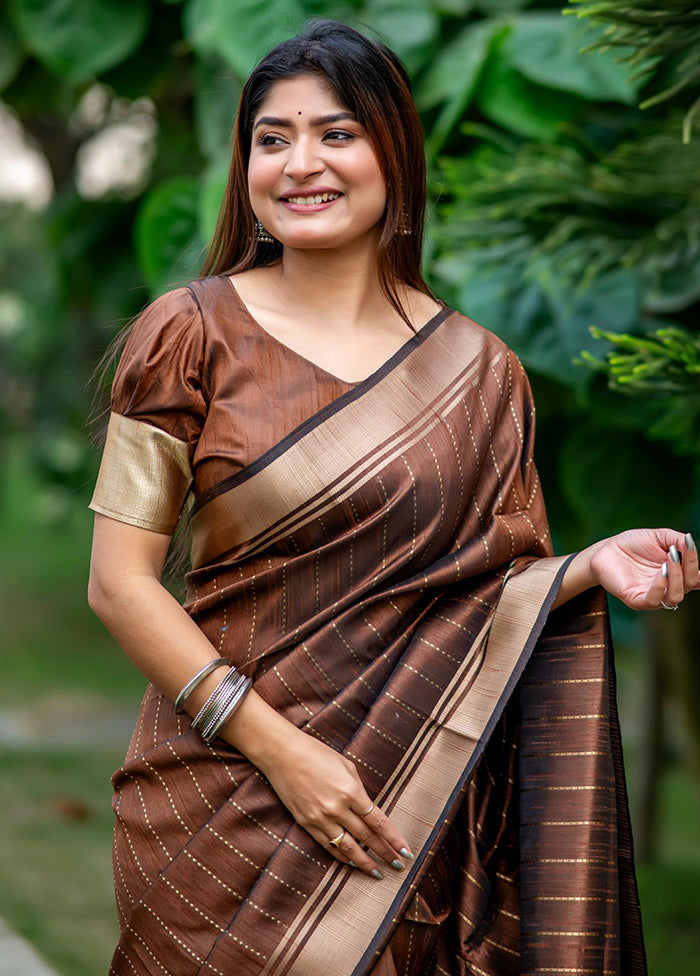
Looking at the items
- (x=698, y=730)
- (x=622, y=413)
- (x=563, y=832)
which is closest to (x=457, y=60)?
(x=622, y=413)

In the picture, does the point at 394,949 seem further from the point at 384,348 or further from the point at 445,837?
the point at 384,348

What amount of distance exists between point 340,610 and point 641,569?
415 millimetres

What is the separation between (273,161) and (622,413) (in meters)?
1.39

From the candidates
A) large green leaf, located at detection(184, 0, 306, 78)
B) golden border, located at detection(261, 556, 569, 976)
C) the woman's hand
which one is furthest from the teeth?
large green leaf, located at detection(184, 0, 306, 78)

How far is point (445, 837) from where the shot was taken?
1719 millimetres

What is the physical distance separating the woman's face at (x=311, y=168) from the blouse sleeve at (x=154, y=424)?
0.69 ft

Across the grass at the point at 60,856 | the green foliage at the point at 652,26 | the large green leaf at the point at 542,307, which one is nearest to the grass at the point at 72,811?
the grass at the point at 60,856

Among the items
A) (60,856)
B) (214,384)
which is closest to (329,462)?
(214,384)

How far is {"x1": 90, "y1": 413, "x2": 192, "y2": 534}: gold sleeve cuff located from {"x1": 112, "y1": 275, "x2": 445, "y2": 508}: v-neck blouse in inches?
0.7

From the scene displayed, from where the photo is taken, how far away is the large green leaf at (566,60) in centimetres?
283

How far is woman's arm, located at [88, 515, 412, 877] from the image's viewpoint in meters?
1.61

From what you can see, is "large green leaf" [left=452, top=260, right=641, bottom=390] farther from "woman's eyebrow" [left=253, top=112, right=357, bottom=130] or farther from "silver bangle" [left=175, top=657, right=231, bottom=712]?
"silver bangle" [left=175, top=657, right=231, bottom=712]

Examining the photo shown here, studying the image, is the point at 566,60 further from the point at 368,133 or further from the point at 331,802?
the point at 331,802

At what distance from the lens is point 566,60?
289 centimetres
